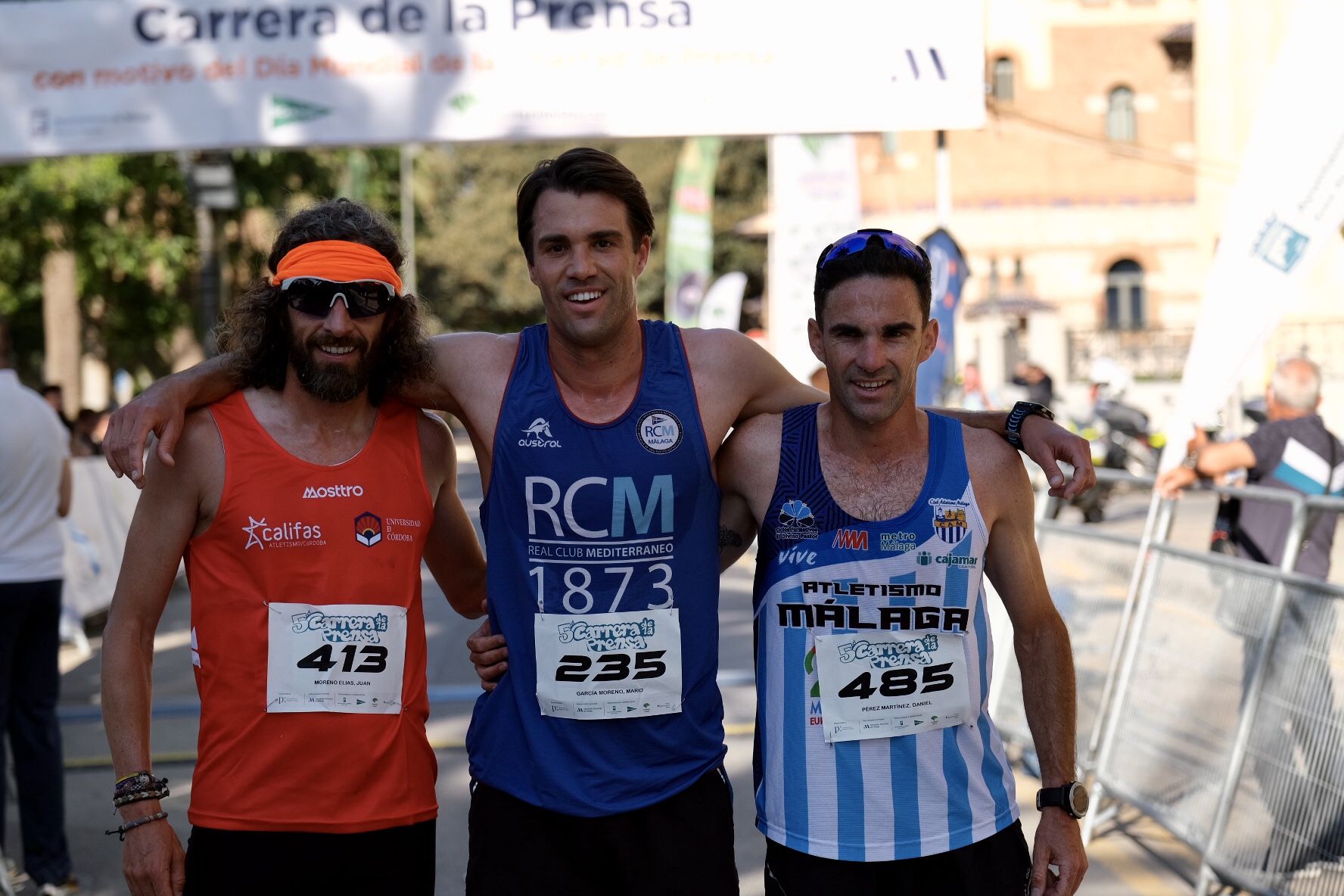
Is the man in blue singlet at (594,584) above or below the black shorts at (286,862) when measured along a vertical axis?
above

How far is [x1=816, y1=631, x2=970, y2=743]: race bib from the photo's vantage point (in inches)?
113

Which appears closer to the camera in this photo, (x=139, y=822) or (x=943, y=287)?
(x=139, y=822)

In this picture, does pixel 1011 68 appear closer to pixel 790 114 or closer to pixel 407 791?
pixel 790 114

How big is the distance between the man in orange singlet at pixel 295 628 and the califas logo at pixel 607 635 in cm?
35

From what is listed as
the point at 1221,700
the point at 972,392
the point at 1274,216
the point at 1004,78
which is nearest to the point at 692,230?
the point at 972,392

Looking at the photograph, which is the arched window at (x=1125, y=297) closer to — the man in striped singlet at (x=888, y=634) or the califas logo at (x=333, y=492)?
the man in striped singlet at (x=888, y=634)

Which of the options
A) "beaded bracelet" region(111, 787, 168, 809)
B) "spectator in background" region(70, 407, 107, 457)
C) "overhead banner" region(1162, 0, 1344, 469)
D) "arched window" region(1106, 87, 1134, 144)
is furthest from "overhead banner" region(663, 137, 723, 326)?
"arched window" region(1106, 87, 1134, 144)

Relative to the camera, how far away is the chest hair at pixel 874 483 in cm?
295

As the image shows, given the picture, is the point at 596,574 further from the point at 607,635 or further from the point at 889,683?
the point at 889,683

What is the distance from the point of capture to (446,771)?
685 cm

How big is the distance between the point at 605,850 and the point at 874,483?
0.94m

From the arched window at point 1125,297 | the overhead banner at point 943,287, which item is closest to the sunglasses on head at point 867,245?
the overhead banner at point 943,287

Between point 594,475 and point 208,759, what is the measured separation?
97cm

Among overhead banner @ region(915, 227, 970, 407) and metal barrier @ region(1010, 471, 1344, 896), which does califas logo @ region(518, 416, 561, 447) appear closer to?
metal barrier @ region(1010, 471, 1344, 896)
